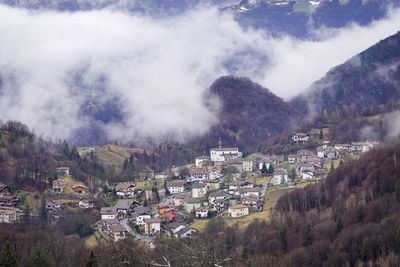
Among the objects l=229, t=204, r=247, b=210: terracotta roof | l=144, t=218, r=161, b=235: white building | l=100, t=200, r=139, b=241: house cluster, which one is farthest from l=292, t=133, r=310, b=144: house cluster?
l=144, t=218, r=161, b=235: white building

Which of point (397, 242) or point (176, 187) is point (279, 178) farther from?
point (397, 242)

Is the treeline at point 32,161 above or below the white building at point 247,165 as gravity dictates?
above

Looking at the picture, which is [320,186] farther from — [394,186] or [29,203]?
[29,203]

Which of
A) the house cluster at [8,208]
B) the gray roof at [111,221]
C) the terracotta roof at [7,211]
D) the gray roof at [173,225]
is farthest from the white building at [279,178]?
the terracotta roof at [7,211]

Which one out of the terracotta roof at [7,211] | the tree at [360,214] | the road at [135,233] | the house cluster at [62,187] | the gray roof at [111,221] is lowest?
the road at [135,233]

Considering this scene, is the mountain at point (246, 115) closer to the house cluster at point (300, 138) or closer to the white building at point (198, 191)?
the house cluster at point (300, 138)

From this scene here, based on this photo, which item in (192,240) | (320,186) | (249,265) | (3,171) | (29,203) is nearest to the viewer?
(249,265)

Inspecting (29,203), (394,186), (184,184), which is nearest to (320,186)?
(394,186)

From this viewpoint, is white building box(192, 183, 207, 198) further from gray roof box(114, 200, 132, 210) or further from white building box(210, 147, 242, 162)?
white building box(210, 147, 242, 162)
